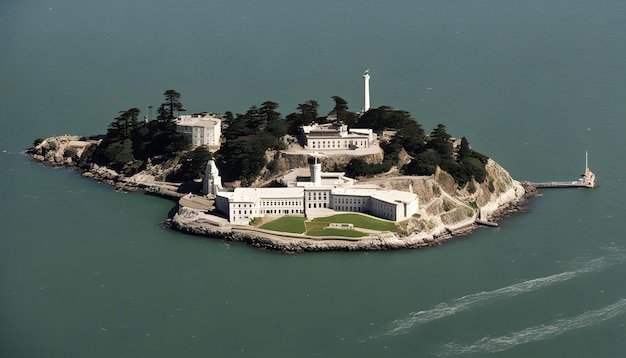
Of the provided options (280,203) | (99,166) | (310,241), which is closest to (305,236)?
(310,241)

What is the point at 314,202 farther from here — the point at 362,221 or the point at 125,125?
the point at 125,125

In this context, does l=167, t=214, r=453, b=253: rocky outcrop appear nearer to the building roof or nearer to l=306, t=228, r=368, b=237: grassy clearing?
l=306, t=228, r=368, b=237: grassy clearing

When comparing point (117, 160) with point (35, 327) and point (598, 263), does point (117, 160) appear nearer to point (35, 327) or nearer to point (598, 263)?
point (35, 327)

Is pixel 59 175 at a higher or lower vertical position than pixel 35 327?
higher

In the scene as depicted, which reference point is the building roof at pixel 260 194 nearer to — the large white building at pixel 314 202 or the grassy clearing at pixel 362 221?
the large white building at pixel 314 202

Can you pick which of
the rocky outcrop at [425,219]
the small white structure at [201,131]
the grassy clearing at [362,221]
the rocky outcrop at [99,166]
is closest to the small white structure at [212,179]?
the rocky outcrop at [99,166]

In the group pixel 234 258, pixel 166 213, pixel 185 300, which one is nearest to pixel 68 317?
pixel 185 300

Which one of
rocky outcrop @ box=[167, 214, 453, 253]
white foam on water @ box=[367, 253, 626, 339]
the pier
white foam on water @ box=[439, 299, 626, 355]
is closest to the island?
rocky outcrop @ box=[167, 214, 453, 253]
